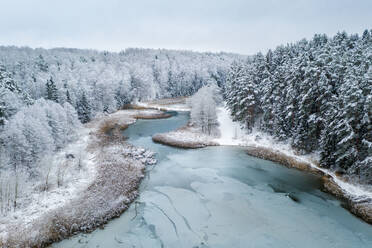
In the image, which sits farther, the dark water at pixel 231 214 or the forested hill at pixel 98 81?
the forested hill at pixel 98 81

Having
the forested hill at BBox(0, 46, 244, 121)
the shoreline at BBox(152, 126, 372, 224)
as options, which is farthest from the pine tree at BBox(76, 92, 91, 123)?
the shoreline at BBox(152, 126, 372, 224)

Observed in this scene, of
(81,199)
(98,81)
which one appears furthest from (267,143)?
(98,81)

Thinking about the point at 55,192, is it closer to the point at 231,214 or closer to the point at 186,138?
the point at 231,214

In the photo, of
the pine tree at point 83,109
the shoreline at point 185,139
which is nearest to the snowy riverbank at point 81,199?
the shoreline at point 185,139

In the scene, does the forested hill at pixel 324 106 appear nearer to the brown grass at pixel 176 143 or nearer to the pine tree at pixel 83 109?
the brown grass at pixel 176 143

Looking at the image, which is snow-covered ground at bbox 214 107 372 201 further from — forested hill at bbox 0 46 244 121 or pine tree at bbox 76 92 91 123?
forested hill at bbox 0 46 244 121
